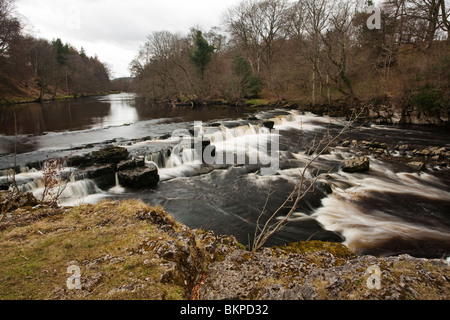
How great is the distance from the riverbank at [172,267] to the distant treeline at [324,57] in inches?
791

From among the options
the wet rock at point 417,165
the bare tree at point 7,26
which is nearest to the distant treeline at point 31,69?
the bare tree at point 7,26

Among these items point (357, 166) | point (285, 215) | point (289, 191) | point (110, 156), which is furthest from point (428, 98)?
point (110, 156)

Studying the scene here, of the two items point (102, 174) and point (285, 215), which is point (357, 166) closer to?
point (285, 215)

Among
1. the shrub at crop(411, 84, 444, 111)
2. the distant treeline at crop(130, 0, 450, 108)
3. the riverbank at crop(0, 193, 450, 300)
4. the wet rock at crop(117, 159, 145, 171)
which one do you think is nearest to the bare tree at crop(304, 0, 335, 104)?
the distant treeline at crop(130, 0, 450, 108)

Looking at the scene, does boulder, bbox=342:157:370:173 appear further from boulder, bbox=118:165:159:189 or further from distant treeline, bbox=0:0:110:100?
distant treeline, bbox=0:0:110:100

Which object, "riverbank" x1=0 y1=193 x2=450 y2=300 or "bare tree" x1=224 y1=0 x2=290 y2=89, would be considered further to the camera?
"bare tree" x1=224 y1=0 x2=290 y2=89

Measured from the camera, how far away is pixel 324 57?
1001 inches

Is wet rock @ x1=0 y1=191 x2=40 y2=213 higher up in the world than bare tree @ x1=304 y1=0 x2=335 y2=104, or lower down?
lower down

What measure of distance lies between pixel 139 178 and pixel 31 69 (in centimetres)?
6708

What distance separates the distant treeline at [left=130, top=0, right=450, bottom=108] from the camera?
70.4ft

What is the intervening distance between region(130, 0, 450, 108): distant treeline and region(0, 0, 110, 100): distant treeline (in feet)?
70.1

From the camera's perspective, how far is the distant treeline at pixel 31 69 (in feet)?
123

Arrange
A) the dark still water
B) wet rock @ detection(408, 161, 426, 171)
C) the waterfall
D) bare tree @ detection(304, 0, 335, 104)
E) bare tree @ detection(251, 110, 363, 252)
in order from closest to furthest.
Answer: bare tree @ detection(251, 110, 363, 252) → the dark still water → the waterfall → wet rock @ detection(408, 161, 426, 171) → bare tree @ detection(304, 0, 335, 104)
